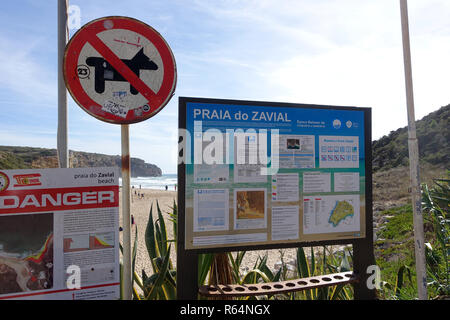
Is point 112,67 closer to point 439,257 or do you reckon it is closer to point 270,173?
point 270,173

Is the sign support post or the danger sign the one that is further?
the sign support post

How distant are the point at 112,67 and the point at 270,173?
1572mm

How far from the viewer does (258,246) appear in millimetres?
2609

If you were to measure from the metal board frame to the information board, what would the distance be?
12 millimetres

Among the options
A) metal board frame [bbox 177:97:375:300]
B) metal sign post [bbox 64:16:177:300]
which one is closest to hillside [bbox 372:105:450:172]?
metal board frame [bbox 177:97:375:300]

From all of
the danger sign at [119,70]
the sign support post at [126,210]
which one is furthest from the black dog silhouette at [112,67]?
the sign support post at [126,210]

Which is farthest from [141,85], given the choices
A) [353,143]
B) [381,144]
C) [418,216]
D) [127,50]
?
[381,144]

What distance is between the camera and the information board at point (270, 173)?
250cm

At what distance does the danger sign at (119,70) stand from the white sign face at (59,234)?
20.3 inches

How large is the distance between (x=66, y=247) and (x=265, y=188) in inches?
65.5

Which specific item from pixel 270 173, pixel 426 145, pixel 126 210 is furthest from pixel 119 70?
pixel 426 145

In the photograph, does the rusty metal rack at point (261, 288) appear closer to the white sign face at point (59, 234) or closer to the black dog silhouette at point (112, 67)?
the white sign face at point (59, 234)

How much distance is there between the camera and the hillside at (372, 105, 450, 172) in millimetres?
18094

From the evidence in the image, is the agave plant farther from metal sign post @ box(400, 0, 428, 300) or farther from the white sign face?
the white sign face
